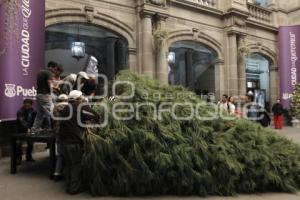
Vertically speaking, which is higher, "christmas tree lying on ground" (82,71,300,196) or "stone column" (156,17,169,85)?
"stone column" (156,17,169,85)

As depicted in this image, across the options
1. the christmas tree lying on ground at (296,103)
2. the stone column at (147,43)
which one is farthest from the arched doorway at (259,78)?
the stone column at (147,43)

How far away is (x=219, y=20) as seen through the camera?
15992 mm

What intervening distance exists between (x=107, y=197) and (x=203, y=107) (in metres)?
2.18

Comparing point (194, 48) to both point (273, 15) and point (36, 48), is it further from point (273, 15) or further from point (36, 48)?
point (36, 48)

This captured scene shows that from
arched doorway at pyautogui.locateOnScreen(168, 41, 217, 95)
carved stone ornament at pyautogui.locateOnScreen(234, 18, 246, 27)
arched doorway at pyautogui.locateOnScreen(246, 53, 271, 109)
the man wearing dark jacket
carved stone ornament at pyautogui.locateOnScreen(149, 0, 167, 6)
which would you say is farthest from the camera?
arched doorway at pyautogui.locateOnScreen(246, 53, 271, 109)

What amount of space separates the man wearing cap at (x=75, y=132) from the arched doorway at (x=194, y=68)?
1135cm

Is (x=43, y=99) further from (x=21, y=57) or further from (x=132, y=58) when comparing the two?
(x=132, y=58)

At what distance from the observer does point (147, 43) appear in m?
13.1

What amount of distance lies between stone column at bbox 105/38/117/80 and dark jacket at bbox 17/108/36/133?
813cm

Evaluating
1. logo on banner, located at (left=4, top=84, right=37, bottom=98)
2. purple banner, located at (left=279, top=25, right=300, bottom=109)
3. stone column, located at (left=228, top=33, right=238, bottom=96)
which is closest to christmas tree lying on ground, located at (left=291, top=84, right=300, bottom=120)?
purple banner, located at (left=279, top=25, right=300, bottom=109)

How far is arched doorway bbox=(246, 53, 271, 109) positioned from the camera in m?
19.1

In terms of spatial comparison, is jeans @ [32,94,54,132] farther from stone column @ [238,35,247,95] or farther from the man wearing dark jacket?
stone column @ [238,35,247,95]

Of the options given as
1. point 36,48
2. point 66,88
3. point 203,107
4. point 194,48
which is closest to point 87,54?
→ point 194,48

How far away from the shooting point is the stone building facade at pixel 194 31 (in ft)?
40.9
